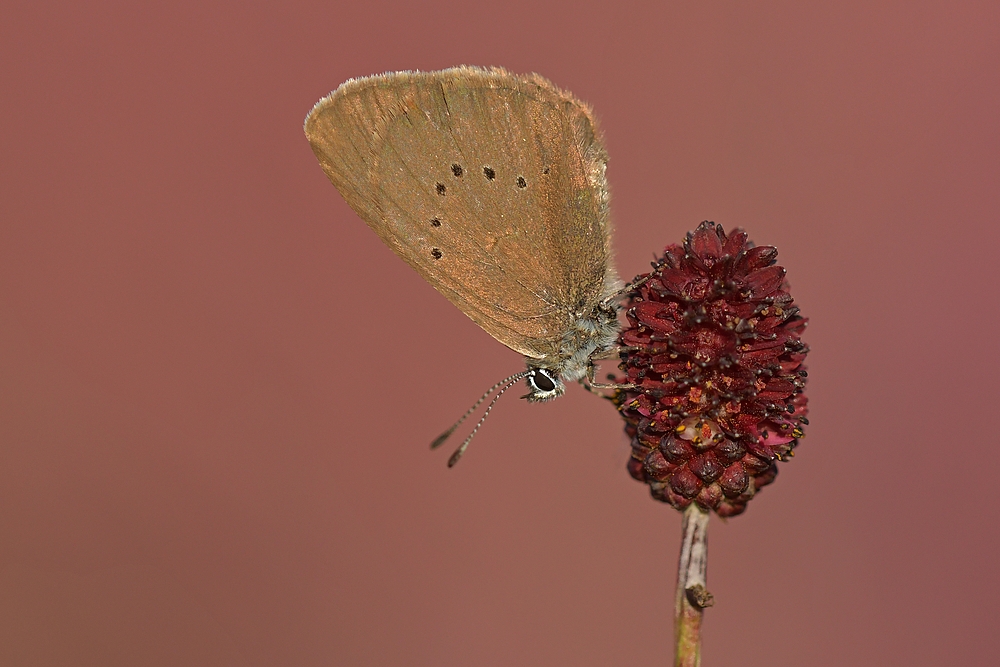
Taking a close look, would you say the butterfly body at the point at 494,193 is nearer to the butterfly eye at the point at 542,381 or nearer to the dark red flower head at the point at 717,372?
the butterfly eye at the point at 542,381

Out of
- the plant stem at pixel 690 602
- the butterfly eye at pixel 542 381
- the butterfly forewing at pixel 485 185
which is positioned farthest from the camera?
the butterfly eye at pixel 542 381

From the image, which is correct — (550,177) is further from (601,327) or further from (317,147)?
(317,147)

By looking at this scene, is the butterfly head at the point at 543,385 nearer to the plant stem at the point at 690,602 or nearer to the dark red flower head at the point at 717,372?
the dark red flower head at the point at 717,372

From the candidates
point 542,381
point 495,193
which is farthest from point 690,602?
point 495,193

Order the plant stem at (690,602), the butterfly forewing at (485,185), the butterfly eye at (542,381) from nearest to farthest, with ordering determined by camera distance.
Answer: the plant stem at (690,602)
the butterfly forewing at (485,185)
the butterfly eye at (542,381)

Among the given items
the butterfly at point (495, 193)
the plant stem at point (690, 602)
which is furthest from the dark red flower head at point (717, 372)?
the butterfly at point (495, 193)

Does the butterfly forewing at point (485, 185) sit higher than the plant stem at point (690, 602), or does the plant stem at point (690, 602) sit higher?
the butterfly forewing at point (485, 185)

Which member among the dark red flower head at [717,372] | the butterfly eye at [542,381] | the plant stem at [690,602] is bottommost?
the plant stem at [690,602]

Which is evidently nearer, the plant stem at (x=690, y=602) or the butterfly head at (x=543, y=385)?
the plant stem at (x=690, y=602)

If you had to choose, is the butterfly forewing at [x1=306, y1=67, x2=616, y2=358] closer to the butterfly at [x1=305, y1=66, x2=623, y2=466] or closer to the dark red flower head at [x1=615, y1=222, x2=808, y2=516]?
the butterfly at [x1=305, y1=66, x2=623, y2=466]
